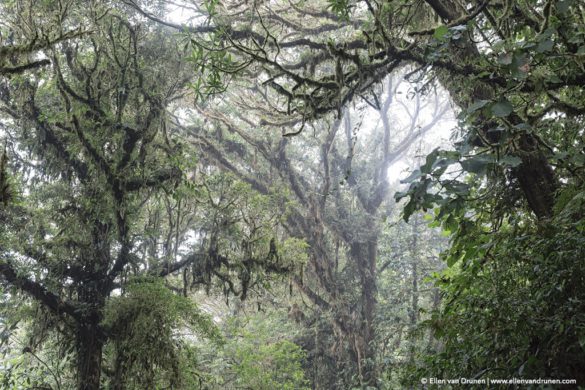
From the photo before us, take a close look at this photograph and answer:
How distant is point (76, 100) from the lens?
18.6ft

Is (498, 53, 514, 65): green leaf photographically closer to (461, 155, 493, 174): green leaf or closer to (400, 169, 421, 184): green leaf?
(461, 155, 493, 174): green leaf

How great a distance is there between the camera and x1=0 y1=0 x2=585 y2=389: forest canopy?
7.07 ft

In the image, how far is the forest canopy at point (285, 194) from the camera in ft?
7.07

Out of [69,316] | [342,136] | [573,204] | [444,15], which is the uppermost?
[342,136]

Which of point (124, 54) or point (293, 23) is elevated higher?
point (293, 23)

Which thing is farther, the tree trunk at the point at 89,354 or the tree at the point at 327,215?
the tree at the point at 327,215

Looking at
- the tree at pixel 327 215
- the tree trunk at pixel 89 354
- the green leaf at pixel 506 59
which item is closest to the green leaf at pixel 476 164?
the green leaf at pixel 506 59

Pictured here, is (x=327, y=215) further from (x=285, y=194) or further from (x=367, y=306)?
(x=285, y=194)

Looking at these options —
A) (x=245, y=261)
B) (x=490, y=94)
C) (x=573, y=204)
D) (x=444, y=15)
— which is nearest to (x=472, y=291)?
(x=573, y=204)

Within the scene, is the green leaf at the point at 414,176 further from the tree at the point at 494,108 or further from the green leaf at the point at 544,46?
the green leaf at the point at 544,46

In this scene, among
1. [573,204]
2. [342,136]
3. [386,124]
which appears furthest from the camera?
[342,136]

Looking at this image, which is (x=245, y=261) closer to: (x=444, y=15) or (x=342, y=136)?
(x=444, y=15)

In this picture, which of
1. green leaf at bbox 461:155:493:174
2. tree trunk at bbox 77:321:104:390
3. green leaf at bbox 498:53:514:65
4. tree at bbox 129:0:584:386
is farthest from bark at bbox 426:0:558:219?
tree trunk at bbox 77:321:104:390

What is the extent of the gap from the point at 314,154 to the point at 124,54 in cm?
713
